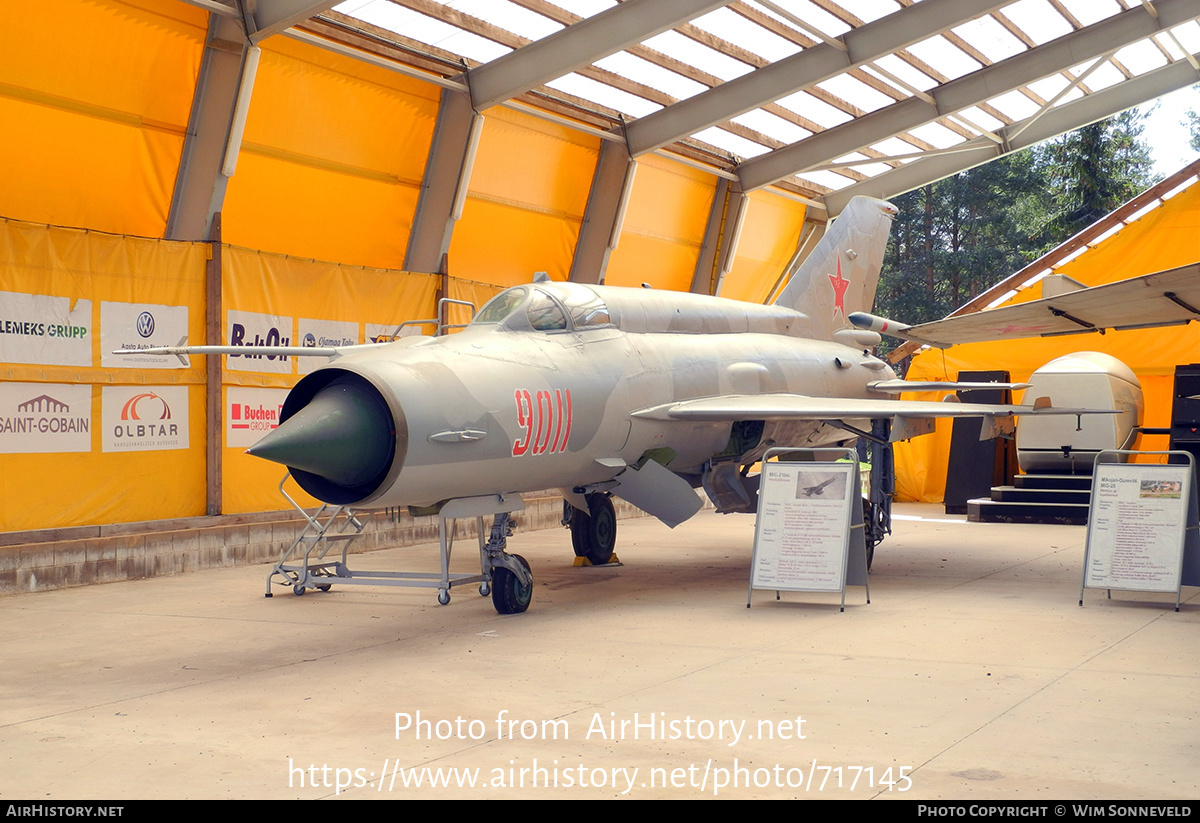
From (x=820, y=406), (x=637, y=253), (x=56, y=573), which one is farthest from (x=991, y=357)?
(x=56, y=573)

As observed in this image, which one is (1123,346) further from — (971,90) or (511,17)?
(511,17)

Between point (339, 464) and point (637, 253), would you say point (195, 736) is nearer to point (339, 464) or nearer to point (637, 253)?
point (339, 464)

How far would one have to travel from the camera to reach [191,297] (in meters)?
11.4

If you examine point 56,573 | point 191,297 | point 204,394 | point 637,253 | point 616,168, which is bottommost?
point 56,573

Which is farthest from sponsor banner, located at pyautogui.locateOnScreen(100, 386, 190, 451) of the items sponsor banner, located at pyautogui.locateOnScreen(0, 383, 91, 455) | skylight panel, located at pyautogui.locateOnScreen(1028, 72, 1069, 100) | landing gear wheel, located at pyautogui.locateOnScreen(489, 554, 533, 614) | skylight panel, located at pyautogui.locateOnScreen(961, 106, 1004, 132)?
skylight panel, located at pyautogui.locateOnScreen(1028, 72, 1069, 100)

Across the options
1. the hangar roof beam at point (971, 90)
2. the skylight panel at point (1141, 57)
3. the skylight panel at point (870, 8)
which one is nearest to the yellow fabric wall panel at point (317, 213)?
the skylight panel at point (870, 8)

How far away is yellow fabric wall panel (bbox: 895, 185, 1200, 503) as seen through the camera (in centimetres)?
1766

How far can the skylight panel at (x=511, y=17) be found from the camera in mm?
12680

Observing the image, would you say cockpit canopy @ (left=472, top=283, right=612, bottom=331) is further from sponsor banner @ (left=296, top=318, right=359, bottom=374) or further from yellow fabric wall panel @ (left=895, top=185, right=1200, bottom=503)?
yellow fabric wall panel @ (left=895, top=185, right=1200, bottom=503)

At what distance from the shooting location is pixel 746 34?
14406 mm

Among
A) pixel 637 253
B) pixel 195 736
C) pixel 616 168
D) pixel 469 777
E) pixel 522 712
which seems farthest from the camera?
pixel 637 253

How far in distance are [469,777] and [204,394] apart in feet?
27.2

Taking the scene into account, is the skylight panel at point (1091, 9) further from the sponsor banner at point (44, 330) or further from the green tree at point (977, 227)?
the green tree at point (977, 227)

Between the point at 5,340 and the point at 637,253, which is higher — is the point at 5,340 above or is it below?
below
